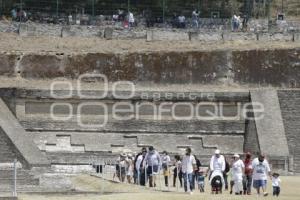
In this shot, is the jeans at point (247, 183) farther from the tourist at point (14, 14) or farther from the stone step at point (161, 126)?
the tourist at point (14, 14)

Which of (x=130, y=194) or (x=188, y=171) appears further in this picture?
(x=188, y=171)

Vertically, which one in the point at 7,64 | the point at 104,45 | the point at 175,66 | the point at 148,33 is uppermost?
the point at 148,33

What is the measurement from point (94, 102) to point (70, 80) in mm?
3310

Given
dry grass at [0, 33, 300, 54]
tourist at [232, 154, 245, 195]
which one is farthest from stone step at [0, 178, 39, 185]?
dry grass at [0, 33, 300, 54]

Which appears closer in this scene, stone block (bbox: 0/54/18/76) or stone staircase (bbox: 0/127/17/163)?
stone staircase (bbox: 0/127/17/163)

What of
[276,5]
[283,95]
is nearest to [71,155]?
[283,95]

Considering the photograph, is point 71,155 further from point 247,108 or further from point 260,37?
point 260,37

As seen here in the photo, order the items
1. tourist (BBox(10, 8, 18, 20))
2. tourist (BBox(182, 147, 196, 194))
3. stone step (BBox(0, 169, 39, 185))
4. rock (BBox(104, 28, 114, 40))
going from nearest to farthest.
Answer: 1. tourist (BBox(182, 147, 196, 194))
2. stone step (BBox(0, 169, 39, 185))
3. rock (BBox(104, 28, 114, 40))
4. tourist (BBox(10, 8, 18, 20))

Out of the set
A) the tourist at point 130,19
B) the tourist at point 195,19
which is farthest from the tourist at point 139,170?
the tourist at point 195,19

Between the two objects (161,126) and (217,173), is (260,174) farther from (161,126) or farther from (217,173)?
(161,126)

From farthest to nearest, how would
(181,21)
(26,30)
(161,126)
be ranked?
(181,21) < (26,30) < (161,126)

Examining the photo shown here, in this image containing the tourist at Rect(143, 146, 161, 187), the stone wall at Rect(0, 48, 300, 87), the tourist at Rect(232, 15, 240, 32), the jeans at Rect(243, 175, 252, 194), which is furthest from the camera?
the tourist at Rect(232, 15, 240, 32)

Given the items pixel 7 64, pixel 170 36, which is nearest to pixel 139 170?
pixel 7 64

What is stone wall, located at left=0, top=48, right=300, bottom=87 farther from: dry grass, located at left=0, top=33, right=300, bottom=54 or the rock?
the rock
